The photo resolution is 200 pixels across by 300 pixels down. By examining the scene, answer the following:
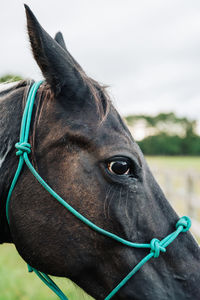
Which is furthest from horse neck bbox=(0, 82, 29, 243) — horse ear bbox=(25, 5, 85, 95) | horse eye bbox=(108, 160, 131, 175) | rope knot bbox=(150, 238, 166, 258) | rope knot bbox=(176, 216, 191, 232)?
rope knot bbox=(176, 216, 191, 232)

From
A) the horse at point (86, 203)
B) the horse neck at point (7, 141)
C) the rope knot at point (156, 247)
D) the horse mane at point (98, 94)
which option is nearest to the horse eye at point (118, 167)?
the horse at point (86, 203)

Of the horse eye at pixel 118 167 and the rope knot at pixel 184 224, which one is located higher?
the horse eye at pixel 118 167

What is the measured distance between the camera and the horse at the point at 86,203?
5.99 feet

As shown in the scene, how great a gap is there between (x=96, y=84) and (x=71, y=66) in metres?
0.24

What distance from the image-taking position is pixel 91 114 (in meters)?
1.98

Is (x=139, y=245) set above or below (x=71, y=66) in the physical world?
below

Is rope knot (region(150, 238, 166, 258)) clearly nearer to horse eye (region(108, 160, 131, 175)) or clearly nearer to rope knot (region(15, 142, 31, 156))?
horse eye (region(108, 160, 131, 175))

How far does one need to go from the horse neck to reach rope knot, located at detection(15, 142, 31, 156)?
67 millimetres

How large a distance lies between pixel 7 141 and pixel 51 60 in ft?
1.91

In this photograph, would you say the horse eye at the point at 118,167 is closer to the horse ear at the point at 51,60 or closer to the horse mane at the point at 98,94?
the horse mane at the point at 98,94

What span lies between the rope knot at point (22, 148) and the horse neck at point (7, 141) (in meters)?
0.07

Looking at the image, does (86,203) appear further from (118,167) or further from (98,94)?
(98,94)

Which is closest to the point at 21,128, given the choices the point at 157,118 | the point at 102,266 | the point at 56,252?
the point at 56,252

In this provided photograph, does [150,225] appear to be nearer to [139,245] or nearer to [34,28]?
[139,245]
